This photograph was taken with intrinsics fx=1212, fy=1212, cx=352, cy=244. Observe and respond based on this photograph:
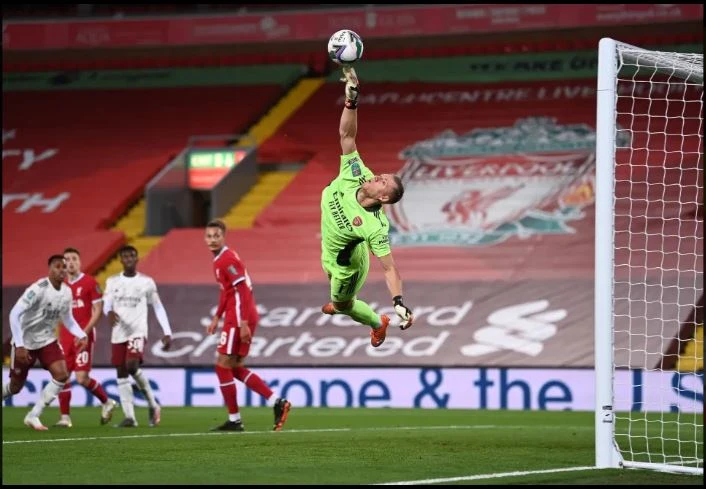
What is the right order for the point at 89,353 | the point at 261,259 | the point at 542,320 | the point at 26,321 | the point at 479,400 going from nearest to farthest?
the point at 26,321 → the point at 89,353 → the point at 479,400 → the point at 542,320 → the point at 261,259

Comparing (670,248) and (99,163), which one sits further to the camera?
(99,163)

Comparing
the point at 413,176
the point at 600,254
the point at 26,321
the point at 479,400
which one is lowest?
the point at 479,400

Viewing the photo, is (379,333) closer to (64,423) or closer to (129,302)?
(129,302)

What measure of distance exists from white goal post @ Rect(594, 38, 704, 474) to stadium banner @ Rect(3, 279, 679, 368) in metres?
0.44

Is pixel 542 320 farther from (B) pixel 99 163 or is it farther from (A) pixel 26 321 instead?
(B) pixel 99 163

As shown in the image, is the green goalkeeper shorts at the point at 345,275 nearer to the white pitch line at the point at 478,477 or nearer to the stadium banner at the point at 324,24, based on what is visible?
the white pitch line at the point at 478,477

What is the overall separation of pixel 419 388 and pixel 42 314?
6794 mm

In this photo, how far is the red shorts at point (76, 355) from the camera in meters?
14.4

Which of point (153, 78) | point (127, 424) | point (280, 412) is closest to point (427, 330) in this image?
point (127, 424)

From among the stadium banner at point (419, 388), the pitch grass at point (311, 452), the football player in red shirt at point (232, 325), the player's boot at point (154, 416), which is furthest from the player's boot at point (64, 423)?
the stadium banner at point (419, 388)

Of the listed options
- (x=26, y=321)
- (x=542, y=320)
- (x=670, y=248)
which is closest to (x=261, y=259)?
(x=542, y=320)

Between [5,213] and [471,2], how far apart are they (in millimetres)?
10606

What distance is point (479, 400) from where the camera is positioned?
17844 millimetres

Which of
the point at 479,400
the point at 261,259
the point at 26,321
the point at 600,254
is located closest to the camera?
the point at 600,254
